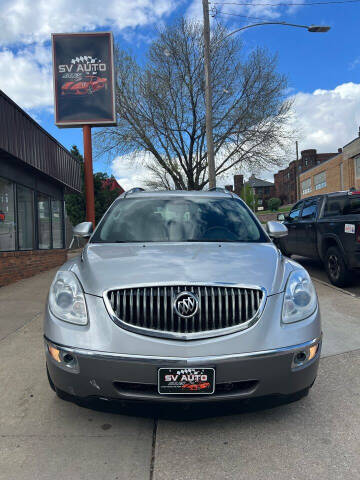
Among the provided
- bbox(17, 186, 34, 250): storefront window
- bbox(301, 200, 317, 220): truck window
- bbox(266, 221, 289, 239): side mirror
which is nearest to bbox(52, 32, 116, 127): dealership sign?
bbox(17, 186, 34, 250): storefront window

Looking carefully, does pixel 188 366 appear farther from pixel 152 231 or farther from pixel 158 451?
pixel 152 231

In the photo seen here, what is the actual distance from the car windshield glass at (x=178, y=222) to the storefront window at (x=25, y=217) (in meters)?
7.05

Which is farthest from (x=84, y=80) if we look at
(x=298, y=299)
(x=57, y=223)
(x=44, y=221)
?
(x=298, y=299)

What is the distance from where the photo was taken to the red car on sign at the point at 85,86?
1365 centimetres

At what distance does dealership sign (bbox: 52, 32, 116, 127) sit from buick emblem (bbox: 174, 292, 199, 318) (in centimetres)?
1248

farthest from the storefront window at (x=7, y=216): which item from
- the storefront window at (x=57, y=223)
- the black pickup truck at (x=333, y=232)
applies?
the black pickup truck at (x=333, y=232)

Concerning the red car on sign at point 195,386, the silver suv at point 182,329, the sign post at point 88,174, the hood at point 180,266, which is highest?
the sign post at point 88,174

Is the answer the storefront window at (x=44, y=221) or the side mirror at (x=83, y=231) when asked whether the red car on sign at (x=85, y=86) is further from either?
the side mirror at (x=83, y=231)

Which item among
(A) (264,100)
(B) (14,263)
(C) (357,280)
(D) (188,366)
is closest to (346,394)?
(D) (188,366)

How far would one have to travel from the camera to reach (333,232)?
756cm

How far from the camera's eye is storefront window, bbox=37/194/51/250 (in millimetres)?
12133

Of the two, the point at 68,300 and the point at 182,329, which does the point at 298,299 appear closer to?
the point at 182,329

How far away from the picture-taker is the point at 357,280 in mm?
8086

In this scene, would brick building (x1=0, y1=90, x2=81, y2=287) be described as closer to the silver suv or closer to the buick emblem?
the silver suv
